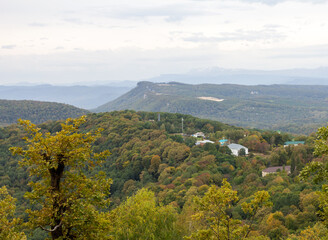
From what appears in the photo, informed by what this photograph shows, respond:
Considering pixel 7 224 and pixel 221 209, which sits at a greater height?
pixel 221 209

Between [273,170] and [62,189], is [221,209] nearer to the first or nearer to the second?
[62,189]

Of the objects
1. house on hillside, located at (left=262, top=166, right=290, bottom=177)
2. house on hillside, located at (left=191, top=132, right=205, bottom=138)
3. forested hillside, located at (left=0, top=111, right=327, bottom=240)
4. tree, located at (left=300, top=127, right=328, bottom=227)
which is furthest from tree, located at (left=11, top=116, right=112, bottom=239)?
house on hillside, located at (left=191, top=132, right=205, bottom=138)

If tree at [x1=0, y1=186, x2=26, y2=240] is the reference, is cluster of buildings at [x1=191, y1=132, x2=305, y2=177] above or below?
below

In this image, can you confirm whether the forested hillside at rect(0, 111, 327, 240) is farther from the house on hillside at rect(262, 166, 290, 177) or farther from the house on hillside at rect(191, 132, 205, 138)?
the house on hillside at rect(191, 132, 205, 138)

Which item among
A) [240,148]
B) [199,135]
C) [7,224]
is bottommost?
[199,135]

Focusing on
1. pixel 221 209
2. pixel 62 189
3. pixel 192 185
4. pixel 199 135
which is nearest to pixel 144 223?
pixel 221 209

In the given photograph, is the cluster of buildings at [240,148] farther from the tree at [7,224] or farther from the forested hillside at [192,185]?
the tree at [7,224]

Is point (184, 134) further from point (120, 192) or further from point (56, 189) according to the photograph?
point (56, 189)
